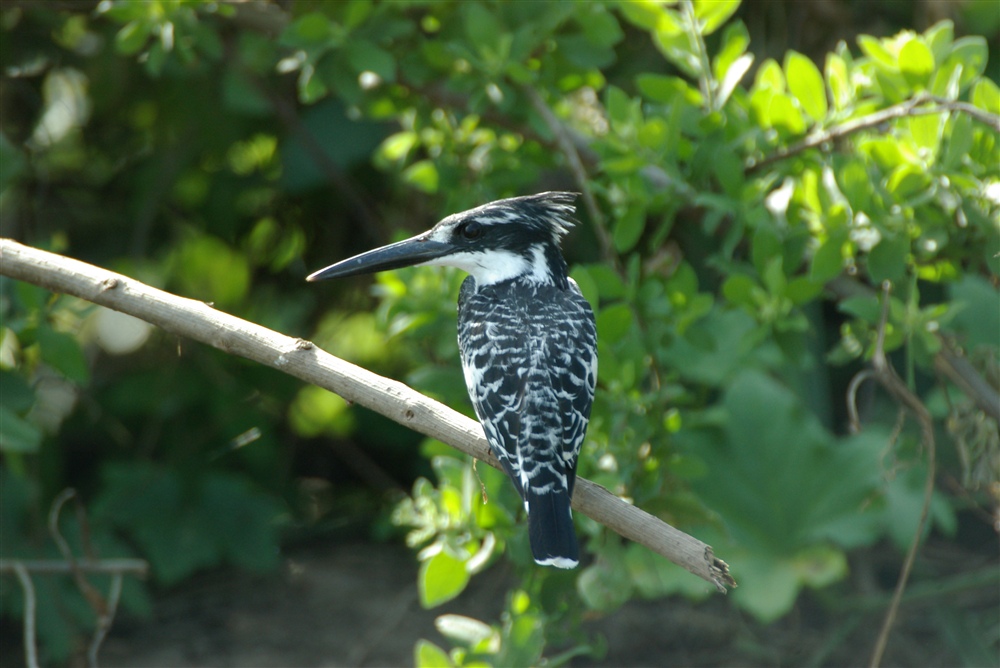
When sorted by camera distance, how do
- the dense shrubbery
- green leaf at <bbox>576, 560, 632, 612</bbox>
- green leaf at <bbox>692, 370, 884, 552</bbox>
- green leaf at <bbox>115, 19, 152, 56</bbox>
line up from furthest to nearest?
green leaf at <bbox>692, 370, 884, 552</bbox>, green leaf at <bbox>115, 19, 152, 56</bbox>, the dense shrubbery, green leaf at <bbox>576, 560, 632, 612</bbox>

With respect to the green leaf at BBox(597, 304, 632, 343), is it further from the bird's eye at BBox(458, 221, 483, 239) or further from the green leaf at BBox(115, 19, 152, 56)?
the green leaf at BBox(115, 19, 152, 56)

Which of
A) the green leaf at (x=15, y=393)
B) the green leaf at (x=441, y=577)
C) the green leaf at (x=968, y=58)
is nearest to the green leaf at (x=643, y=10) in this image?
the green leaf at (x=968, y=58)

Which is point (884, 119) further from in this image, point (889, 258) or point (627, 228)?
point (627, 228)

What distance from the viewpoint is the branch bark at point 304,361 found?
180 cm

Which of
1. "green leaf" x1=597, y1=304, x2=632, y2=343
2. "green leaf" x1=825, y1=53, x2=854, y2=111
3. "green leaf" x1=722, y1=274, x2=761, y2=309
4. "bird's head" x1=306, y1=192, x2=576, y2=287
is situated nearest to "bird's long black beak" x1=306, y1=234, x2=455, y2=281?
"bird's head" x1=306, y1=192, x2=576, y2=287

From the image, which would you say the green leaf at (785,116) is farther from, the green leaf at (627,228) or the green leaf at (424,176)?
the green leaf at (424,176)

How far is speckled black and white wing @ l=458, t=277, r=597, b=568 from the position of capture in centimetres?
192

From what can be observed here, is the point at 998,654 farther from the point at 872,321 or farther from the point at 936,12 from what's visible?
the point at 936,12

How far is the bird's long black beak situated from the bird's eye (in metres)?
0.06

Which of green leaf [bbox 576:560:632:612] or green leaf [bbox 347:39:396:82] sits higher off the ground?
green leaf [bbox 347:39:396:82]

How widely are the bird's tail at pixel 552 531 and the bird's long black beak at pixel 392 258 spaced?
71cm

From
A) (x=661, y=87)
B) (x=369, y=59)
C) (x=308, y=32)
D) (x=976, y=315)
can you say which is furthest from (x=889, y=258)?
(x=308, y=32)

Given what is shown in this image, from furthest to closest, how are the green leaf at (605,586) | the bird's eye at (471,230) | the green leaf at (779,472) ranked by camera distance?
the green leaf at (779,472) → the bird's eye at (471,230) → the green leaf at (605,586)

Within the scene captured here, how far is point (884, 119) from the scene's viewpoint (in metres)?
2.32
